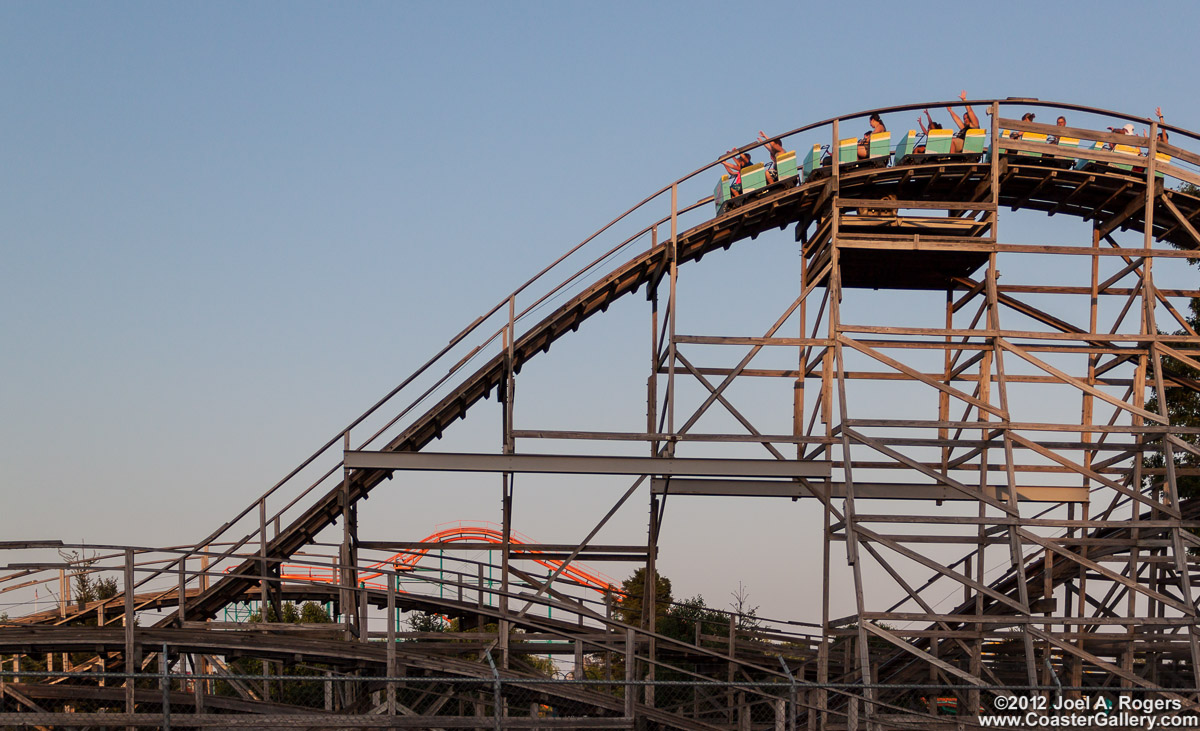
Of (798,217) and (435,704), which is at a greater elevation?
(798,217)

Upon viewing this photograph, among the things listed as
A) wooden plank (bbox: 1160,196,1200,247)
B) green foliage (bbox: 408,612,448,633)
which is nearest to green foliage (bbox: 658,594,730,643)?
green foliage (bbox: 408,612,448,633)

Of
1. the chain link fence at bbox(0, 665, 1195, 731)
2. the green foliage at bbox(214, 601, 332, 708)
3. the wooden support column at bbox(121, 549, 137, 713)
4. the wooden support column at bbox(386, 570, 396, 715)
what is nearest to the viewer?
the chain link fence at bbox(0, 665, 1195, 731)

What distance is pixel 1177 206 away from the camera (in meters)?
24.6

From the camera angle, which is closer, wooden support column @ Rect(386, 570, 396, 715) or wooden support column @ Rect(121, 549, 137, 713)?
wooden support column @ Rect(386, 570, 396, 715)

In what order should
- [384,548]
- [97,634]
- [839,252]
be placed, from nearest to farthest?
[97,634]
[384,548]
[839,252]

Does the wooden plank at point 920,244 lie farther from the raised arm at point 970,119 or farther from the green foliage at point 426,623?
the green foliage at point 426,623

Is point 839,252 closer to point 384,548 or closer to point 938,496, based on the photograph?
point 938,496

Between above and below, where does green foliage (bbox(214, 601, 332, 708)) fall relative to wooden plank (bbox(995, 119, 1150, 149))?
below

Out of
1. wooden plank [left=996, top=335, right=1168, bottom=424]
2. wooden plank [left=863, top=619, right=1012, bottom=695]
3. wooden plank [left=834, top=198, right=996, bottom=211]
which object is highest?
wooden plank [left=834, top=198, right=996, bottom=211]

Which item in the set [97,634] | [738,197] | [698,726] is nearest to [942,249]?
[738,197]

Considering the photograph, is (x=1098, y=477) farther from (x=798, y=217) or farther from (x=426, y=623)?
(x=426, y=623)

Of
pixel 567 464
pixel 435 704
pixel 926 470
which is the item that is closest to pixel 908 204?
pixel 926 470

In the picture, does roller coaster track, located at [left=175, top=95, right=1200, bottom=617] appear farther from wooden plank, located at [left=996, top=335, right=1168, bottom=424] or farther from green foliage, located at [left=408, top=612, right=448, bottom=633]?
green foliage, located at [left=408, top=612, right=448, bottom=633]

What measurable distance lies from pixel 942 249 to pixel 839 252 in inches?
70.5
